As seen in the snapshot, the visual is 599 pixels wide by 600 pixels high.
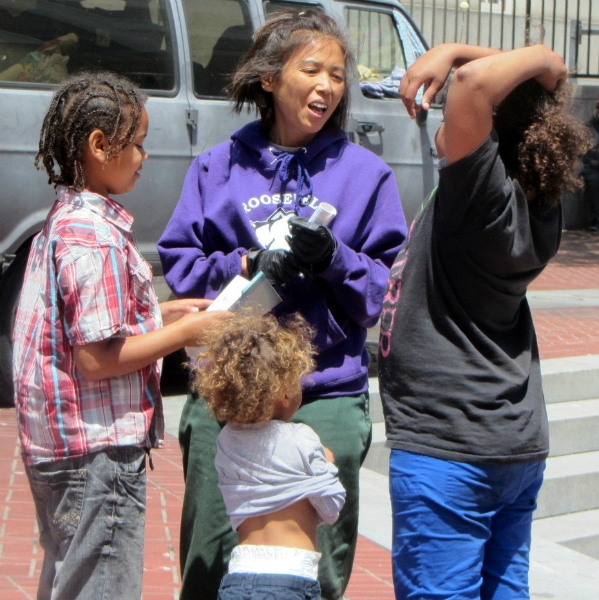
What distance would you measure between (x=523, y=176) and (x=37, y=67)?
12.5 feet

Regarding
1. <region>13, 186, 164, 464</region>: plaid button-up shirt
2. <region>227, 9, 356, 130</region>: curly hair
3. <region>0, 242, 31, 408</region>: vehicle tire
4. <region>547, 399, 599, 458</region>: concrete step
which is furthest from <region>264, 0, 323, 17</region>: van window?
<region>13, 186, 164, 464</region>: plaid button-up shirt

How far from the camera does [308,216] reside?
2770 mm

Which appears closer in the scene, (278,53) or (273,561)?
(273,561)

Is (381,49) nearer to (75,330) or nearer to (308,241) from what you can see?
(308,241)

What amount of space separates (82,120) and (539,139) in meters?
1.03

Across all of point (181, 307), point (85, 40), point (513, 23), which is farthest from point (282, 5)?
point (513, 23)

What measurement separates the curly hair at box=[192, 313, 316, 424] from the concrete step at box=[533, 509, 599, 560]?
10.3 ft

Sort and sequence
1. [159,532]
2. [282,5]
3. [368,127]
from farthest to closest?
[368,127]
[282,5]
[159,532]

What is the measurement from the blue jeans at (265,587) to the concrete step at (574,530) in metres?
3.05

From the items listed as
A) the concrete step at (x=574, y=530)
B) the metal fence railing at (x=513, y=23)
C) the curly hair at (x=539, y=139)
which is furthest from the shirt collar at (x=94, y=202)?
the metal fence railing at (x=513, y=23)

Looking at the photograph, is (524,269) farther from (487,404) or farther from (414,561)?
(414,561)

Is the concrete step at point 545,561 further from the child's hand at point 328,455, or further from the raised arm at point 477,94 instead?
the raised arm at point 477,94

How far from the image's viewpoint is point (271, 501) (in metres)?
2.48

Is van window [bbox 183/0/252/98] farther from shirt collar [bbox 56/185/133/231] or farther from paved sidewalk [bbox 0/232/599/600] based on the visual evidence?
shirt collar [bbox 56/185/133/231]
